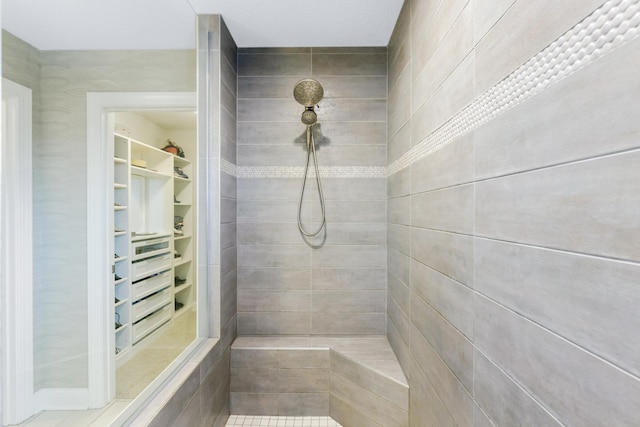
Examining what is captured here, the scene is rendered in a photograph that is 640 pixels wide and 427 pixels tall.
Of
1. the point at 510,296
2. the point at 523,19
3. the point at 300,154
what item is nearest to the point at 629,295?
the point at 510,296

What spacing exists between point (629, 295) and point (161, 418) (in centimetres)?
155

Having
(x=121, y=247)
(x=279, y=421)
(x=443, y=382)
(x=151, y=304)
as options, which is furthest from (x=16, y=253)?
(x=279, y=421)

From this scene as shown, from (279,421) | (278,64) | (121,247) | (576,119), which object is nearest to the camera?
(576,119)

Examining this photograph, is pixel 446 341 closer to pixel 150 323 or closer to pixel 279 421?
pixel 150 323

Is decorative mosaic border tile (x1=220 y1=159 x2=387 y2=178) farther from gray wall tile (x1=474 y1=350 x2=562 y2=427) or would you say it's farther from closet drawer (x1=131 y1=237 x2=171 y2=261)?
gray wall tile (x1=474 y1=350 x2=562 y2=427)

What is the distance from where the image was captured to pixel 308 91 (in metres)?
2.13

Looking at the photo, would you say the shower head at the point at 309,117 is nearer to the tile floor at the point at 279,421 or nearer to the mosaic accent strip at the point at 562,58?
the mosaic accent strip at the point at 562,58

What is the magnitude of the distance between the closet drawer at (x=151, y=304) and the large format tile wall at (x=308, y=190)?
80cm

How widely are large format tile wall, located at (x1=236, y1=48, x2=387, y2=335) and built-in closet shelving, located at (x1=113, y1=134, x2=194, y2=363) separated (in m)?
0.65

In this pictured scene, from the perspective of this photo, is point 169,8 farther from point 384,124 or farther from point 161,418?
point 161,418

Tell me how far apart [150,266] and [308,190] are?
1.24m

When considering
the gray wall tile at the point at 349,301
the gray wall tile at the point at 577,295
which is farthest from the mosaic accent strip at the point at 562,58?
the gray wall tile at the point at 349,301

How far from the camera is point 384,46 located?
7.81 feet

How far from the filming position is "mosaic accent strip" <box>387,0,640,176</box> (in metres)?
0.50
